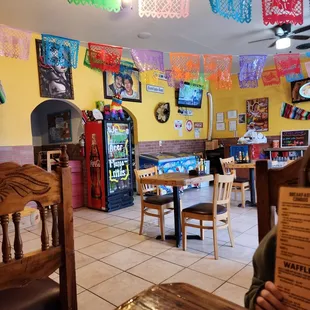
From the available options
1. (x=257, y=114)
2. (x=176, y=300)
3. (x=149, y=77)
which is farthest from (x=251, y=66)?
(x=176, y=300)

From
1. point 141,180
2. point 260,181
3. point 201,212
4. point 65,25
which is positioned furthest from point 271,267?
point 65,25

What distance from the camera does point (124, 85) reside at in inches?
228

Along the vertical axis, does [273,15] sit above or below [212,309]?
above

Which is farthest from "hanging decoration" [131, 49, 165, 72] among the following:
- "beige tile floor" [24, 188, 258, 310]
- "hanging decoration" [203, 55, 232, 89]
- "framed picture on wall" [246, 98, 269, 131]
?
"framed picture on wall" [246, 98, 269, 131]

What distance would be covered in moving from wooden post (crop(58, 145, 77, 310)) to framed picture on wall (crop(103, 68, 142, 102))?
14.7 ft

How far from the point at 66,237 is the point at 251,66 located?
15.9 ft

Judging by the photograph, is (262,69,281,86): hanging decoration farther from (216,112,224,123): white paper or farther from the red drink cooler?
the red drink cooler

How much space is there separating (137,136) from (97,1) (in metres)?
4.03

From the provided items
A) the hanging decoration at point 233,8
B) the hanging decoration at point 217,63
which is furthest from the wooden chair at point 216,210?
the hanging decoration at point 217,63

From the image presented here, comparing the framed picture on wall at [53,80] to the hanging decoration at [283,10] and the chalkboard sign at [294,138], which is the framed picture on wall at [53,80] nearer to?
the hanging decoration at [283,10]

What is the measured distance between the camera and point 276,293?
58cm

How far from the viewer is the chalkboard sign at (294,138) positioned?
6633 mm

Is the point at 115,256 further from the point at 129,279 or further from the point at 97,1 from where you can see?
the point at 97,1

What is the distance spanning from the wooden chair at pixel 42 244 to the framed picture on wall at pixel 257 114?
6925 millimetres
